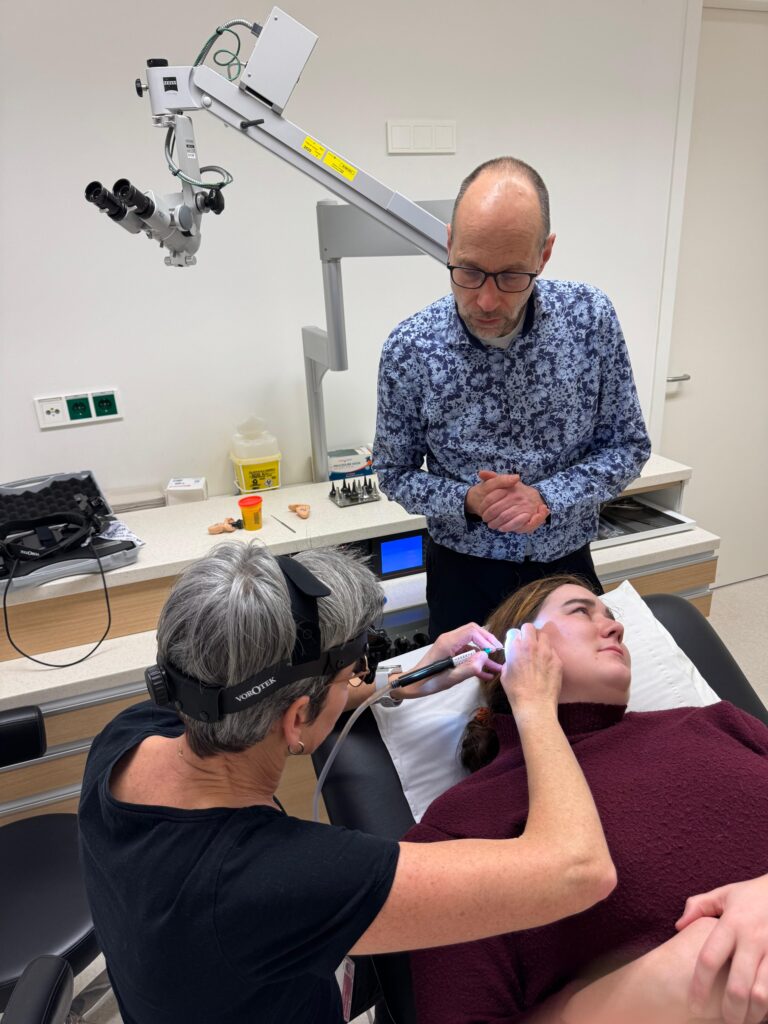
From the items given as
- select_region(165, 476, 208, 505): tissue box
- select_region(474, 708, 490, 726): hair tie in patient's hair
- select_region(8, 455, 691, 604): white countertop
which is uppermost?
select_region(165, 476, 208, 505): tissue box

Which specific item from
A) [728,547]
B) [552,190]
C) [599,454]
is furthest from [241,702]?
[728,547]

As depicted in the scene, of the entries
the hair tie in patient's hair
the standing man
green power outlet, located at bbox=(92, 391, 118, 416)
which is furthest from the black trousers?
green power outlet, located at bbox=(92, 391, 118, 416)

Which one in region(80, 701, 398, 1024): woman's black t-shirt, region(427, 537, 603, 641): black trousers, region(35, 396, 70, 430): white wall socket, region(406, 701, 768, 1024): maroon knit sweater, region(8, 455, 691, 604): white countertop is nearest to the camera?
region(80, 701, 398, 1024): woman's black t-shirt

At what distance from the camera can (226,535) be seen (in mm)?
1950

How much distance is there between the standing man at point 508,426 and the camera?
1.39 m

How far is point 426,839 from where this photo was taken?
1064 mm

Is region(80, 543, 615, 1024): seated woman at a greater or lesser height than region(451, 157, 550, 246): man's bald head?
lesser

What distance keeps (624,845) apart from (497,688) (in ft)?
1.16

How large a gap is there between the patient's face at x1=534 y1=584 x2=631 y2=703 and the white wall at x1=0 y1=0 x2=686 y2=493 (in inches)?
53.8

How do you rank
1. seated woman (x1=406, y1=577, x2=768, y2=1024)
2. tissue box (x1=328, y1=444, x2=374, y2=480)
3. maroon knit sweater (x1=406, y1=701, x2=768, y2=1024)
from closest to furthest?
seated woman (x1=406, y1=577, x2=768, y2=1024)
maroon knit sweater (x1=406, y1=701, x2=768, y2=1024)
tissue box (x1=328, y1=444, x2=374, y2=480)

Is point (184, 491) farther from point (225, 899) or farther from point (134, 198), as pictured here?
point (225, 899)

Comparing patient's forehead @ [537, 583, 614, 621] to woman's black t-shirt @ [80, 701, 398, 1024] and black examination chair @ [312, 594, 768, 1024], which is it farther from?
woman's black t-shirt @ [80, 701, 398, 1024]

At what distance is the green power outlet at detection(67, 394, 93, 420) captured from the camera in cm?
205

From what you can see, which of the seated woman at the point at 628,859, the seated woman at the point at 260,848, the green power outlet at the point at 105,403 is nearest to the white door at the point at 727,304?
the seated woman at the point at 628,859
